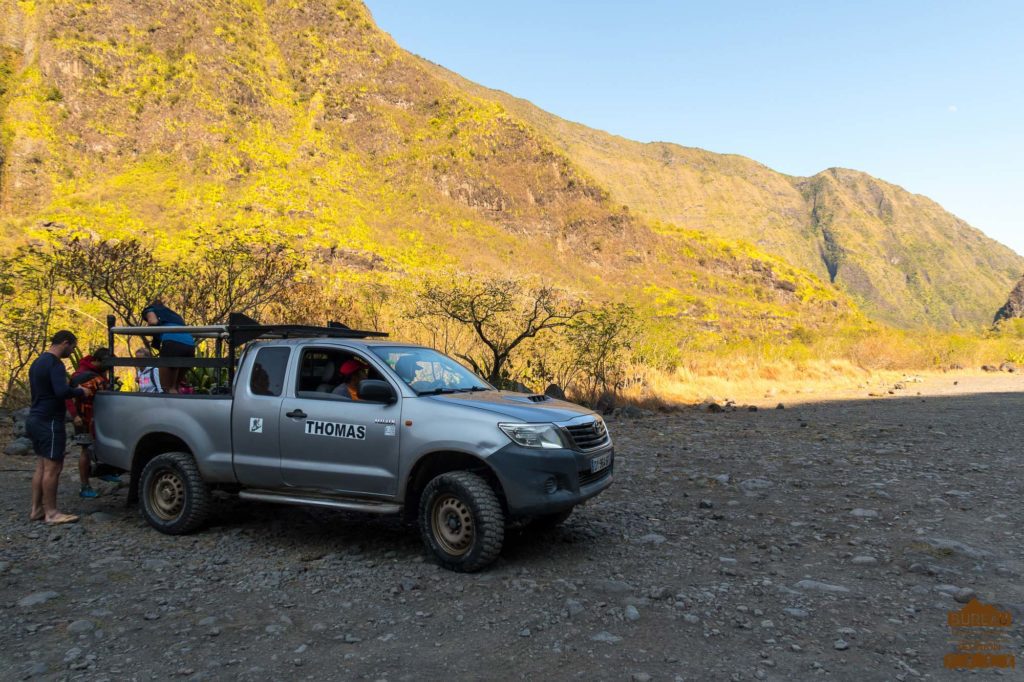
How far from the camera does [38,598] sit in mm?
4672

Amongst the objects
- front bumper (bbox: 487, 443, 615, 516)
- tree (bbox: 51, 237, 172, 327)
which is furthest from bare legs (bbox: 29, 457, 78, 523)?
tree (bbox: 51, 237, 172, 327)

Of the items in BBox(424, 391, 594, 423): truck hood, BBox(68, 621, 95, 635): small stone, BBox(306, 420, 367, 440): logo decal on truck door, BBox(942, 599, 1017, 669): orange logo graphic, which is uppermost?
BBox(424, 391, 594, 423): truck hood

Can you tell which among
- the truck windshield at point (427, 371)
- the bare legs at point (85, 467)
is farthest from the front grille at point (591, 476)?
the bare legs at point (85, 467)

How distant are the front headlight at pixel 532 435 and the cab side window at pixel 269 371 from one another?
2364 mm

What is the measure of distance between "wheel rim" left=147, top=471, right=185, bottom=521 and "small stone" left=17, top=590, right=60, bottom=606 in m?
1.57

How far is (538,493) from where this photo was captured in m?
5.02

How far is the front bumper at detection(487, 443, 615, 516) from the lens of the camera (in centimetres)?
502

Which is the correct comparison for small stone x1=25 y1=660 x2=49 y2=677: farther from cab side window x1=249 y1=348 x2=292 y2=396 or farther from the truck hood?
the truck hood

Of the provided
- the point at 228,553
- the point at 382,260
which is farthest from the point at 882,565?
the point at 382,260

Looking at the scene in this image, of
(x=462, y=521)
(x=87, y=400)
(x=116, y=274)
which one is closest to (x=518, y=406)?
(x=462, y=521)

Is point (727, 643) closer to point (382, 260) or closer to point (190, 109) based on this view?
point (382, 260)

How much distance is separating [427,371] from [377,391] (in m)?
0.80

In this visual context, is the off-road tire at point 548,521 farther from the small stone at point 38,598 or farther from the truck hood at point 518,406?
the small stone at point 38,598

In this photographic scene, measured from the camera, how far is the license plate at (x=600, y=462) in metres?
5.42
